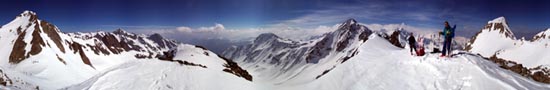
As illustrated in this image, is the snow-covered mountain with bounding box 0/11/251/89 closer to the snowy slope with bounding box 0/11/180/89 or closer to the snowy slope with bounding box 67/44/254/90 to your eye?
the snowy slope with bounding box 0/11/180/89

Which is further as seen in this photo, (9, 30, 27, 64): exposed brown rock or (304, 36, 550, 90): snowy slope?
(9, 30, 27, 64): exposed brown rock

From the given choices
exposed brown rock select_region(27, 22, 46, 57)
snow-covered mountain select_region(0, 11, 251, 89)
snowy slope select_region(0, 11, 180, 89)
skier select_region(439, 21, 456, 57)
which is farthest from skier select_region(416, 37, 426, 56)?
exposed brown rock select_region(27, 22, 46, 57)

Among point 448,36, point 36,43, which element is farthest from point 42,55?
point 448,36

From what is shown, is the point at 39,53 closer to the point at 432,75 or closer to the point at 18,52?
the point at 18,52

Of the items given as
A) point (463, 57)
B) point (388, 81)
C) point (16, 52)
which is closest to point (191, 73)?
point (388, 81)

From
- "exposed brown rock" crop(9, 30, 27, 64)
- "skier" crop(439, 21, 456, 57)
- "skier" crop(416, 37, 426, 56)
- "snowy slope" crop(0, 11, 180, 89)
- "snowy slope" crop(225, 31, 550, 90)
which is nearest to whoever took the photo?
"snowy slope" crop(225, 31, 550, 90)

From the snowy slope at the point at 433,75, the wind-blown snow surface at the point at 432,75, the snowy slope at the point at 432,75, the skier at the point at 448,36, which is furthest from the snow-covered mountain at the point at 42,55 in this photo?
the skier at the point at 448,36

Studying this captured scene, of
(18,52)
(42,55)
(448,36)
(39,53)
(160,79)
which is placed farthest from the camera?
(18,52)

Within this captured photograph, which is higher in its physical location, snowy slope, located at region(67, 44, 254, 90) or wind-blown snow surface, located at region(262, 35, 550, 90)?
wind-blown snow surface, located at region(262, 35, 550, 90)

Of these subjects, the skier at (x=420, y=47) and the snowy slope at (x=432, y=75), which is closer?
the snowy slope at (x=432, y=75)

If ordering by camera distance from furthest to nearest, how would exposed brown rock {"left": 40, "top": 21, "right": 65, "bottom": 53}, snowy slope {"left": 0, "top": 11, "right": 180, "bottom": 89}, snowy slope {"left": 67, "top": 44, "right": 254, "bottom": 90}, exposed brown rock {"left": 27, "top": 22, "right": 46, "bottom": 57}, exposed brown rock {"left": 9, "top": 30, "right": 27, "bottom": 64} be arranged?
exposed brown rock {"left": 40, "top": 21, "right": 65, "bottom": 53} → exposed brown rock {"left": 27, "top": 22, "right": 46, "bottom": 57} → exposed brown rock {"left": 9, "top": 30, "right": 27, "bottom": 64} → snowy slope {"left": 0, "top": 11, "right": 180, "bottom": 89} → snowy slope {"left": 67, "top": 44, "right": 254, "bottom": 90}

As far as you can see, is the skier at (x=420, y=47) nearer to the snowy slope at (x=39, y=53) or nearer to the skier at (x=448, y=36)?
the skier at (x=448, y=36)
